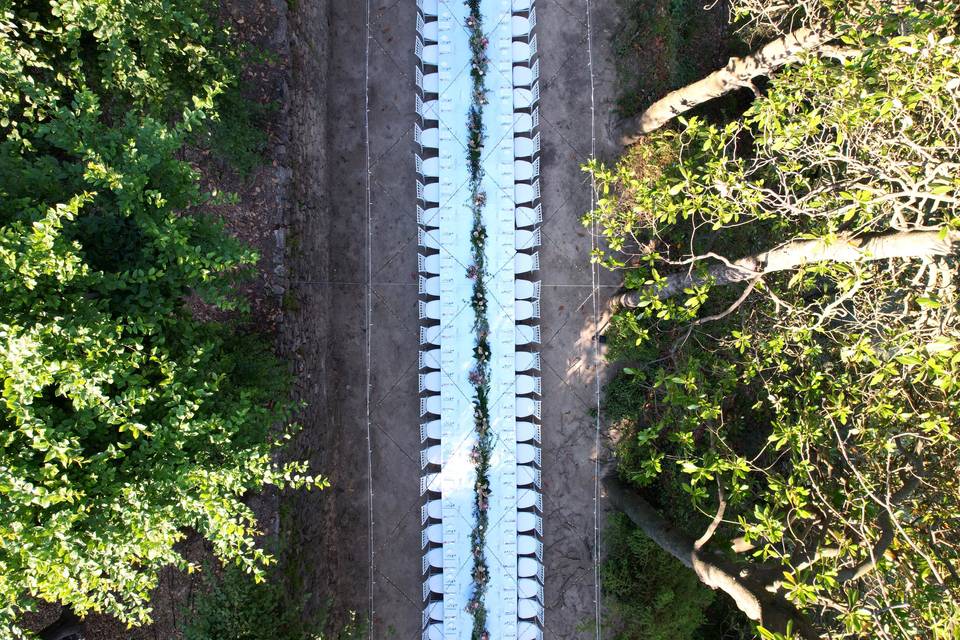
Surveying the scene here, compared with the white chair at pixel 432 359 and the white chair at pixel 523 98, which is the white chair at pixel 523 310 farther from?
the white chair at pixel 523 98

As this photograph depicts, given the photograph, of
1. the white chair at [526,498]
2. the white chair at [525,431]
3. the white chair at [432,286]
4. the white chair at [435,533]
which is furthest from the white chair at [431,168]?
the white chair at [435,533]

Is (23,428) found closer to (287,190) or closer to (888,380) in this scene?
(287,190)

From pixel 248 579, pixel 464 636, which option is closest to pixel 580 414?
pixel 464 636

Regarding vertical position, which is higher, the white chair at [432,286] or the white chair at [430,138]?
the white chair at [430,138]

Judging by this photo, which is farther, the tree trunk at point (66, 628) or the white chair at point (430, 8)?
the white chair at point (430, 8)

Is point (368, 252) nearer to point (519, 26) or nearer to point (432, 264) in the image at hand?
point (432, 264)

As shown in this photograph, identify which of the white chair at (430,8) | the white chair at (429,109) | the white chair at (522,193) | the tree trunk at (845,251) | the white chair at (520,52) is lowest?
the tree trunk at (845,251)

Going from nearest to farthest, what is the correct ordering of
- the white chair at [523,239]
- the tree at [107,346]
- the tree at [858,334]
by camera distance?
the tree at [107,346], the tree at [858,334], the white chair at [523,239]
